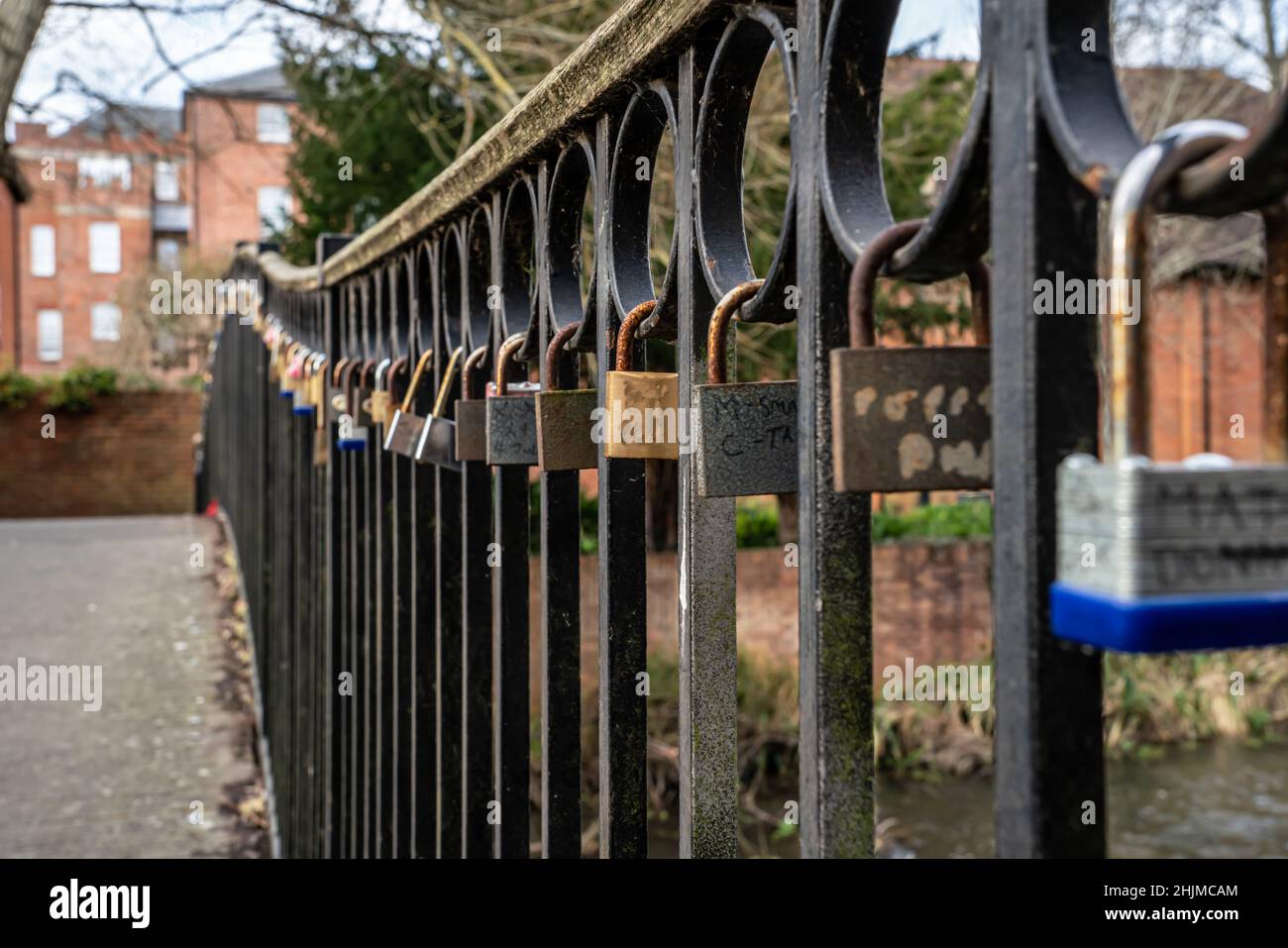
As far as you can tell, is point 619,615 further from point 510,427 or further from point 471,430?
point 471,430

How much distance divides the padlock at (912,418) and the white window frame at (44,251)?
44.4m

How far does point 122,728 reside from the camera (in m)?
4.54

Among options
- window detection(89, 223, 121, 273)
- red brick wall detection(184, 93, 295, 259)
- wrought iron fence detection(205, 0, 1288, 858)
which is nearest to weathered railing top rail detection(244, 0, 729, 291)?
wrought iron fence detection(205, 0, 1288, 858)

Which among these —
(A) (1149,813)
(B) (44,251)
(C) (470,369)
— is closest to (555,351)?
(C) (470,369)

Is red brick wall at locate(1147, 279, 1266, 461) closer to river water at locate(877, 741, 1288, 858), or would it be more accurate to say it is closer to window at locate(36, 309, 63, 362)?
river water at locate(877, 741, 1288, 858)

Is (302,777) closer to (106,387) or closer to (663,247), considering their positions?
(663,247)

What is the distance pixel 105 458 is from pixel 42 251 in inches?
890

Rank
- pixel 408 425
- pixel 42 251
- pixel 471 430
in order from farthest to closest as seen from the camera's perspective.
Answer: pixel 42 251 → pixel 408 425 → pixel 471 430

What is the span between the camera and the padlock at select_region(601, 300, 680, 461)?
3.28 ft

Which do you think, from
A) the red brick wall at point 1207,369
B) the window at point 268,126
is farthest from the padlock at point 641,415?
the window at point 268,126

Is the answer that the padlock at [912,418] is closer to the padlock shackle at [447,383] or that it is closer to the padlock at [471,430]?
the padlock at [471,430]

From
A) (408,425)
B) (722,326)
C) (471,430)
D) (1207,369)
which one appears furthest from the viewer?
(1207,369)

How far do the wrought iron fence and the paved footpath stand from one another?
4.99ft
